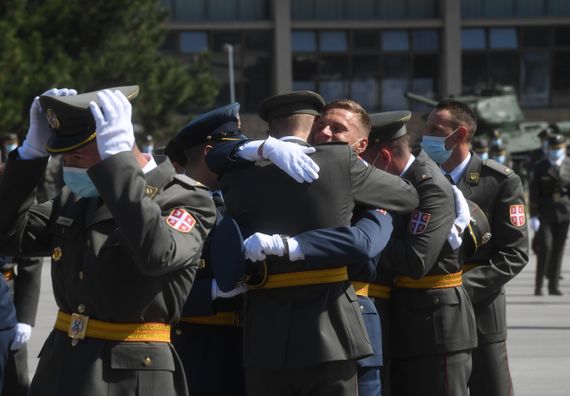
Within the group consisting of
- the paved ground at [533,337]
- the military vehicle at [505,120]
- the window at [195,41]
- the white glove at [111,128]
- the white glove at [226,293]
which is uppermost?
the white glove at [111,128]

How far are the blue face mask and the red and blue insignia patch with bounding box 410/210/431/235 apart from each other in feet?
5.97

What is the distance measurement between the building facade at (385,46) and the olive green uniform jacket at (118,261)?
137ft

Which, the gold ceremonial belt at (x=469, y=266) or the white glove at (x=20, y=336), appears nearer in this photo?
the gold ceremonial belt at (x=469, y=266)

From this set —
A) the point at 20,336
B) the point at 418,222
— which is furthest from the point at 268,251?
the point at 20,336

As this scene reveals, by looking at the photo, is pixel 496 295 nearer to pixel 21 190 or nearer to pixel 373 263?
pixel 373 263

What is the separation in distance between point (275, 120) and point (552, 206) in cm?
1105

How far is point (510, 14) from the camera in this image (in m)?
47.7

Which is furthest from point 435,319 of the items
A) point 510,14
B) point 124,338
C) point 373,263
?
point 510,14

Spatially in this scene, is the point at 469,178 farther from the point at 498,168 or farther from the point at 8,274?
the point at 8,274

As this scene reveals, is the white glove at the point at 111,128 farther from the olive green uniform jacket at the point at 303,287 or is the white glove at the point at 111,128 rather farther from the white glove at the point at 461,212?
the white glove at the point at 461,212

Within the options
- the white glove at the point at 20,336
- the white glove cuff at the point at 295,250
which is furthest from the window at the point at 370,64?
the white glove cuff at the point at 295,250

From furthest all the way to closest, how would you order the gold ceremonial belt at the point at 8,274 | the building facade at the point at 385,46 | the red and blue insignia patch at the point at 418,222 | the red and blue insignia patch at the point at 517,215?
the building facade at the point at 385,46 < the gold ceremonial belt at the point at 8,274 < the red and blue insignia patch at the point at 517,215 < the red and blue insignia patch at the point at 418,222

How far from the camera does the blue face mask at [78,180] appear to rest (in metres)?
4.17

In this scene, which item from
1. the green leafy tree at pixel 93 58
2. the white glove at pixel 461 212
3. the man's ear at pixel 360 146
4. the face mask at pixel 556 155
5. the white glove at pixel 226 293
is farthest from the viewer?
the green leafy tree at pixel 93 58
